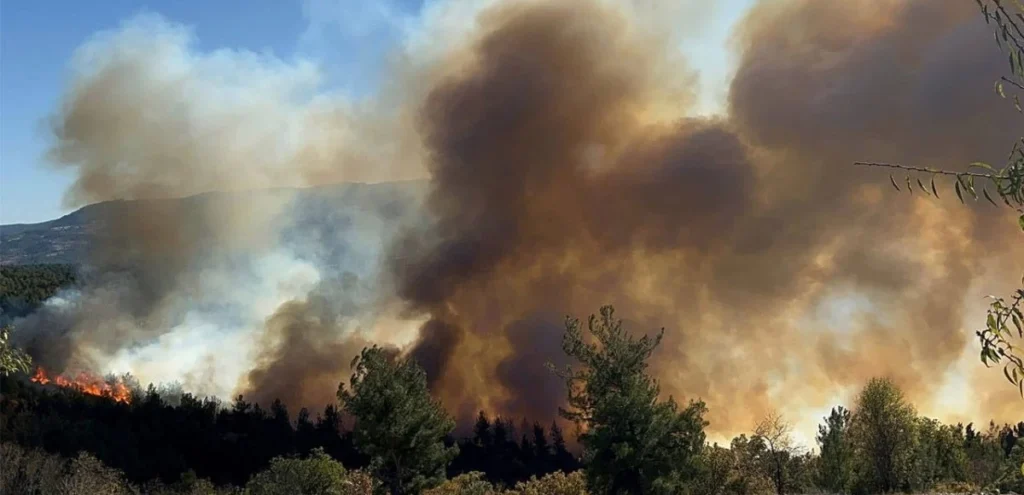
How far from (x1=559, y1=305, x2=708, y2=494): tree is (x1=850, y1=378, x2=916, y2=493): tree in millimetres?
26213

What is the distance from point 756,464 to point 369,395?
25329 millimetres

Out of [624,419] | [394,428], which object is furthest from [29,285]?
[624,419]

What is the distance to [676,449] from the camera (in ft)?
90.6

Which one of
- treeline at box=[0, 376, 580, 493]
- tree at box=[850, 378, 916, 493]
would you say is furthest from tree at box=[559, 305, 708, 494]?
treeline at box=[0, 376, 580, 493]

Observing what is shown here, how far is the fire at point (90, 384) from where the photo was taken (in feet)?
439

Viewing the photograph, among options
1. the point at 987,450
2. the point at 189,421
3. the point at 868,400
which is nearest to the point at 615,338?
the point at 868,400

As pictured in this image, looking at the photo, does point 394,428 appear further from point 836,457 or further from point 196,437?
point 196,437

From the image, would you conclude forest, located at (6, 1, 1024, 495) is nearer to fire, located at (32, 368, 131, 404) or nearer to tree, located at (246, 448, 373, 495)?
tree, located at (246, 448, 373, 495)

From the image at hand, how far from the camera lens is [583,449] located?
28.2 meters

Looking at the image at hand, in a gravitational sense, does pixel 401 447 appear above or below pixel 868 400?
below

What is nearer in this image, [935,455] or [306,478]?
[306,478]

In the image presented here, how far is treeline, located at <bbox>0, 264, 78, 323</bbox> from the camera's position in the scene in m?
158

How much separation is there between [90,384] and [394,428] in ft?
451

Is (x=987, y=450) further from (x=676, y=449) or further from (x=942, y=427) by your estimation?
(x=676, y=449)
